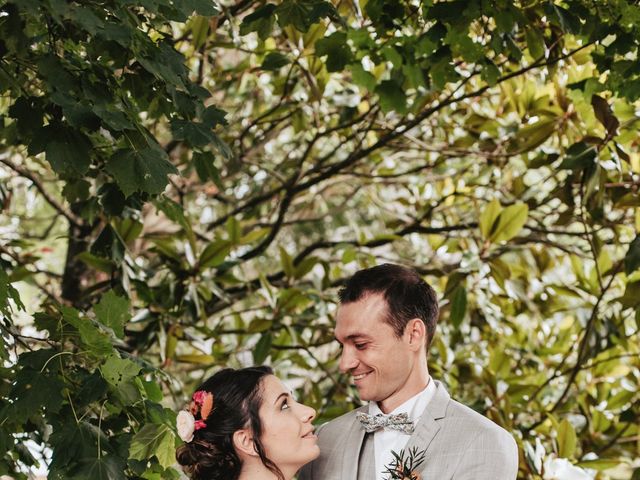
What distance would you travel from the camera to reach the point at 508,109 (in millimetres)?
4137

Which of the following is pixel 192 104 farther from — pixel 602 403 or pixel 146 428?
Answer: pixel 602 403

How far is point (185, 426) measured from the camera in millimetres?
2176

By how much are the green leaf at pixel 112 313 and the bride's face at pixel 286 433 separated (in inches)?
16.8

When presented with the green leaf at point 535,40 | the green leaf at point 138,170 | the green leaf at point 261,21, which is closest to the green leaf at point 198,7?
the green leaf at point 138,170

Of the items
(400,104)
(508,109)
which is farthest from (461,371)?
(400,104)

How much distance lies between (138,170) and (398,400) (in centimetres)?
93

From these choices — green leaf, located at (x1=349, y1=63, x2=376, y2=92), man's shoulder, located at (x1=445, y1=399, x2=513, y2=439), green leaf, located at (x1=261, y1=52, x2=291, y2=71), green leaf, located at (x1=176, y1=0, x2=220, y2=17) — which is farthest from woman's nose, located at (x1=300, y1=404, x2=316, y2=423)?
green leaf, located at (x1=261, y1=52, x2=291, y2=71)

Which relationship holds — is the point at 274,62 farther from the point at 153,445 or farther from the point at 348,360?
the point at 153,445

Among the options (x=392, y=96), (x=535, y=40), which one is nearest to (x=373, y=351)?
(x=392, y=96)

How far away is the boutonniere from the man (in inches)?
0.7

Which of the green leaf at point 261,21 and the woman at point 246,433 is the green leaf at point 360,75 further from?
the woman at point 246,433

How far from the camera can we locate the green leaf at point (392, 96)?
2943 mm

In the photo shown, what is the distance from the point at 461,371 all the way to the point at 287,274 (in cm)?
99

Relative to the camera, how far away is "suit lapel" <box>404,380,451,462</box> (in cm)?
219
